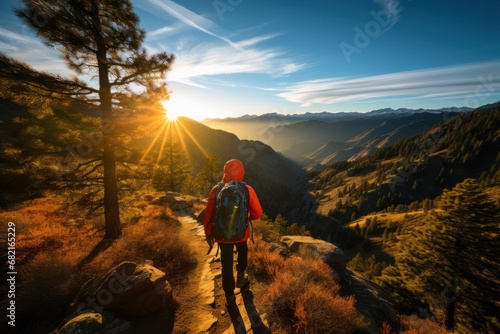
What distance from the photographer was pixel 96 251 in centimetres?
881

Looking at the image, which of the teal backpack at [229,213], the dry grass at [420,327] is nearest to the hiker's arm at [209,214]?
the teal backpack at [229,213]

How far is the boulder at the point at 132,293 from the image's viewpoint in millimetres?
5359

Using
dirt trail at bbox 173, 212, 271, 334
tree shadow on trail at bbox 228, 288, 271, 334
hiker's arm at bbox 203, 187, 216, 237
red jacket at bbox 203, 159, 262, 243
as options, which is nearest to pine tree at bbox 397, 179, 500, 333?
tree shadow on trail at bbox 228, 288, 271, 334

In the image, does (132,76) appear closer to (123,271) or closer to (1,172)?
(1,172)

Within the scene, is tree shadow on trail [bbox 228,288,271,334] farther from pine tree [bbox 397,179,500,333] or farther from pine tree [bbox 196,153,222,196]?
pine tree [bbox 196,153,222,196]

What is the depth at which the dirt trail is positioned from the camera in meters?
5.09

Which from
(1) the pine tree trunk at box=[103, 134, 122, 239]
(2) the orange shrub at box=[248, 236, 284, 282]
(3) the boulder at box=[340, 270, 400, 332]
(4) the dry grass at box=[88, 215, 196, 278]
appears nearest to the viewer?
(2) the orange shrub at box=[248, 236, 284, 282]

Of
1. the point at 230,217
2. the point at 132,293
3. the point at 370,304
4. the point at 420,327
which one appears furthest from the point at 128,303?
the point at 420,327

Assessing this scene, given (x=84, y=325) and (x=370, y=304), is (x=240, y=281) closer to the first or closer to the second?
(x=84, y=325)

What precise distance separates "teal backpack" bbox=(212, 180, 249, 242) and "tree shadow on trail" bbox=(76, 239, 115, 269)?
6.01m

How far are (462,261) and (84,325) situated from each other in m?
21.2

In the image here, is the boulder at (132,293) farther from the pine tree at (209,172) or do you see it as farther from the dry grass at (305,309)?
the pine tree at (209,172)

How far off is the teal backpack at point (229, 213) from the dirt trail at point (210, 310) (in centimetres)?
202

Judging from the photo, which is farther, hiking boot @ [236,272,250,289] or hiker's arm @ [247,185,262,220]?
hiking boot @ [236,272,250,289]
